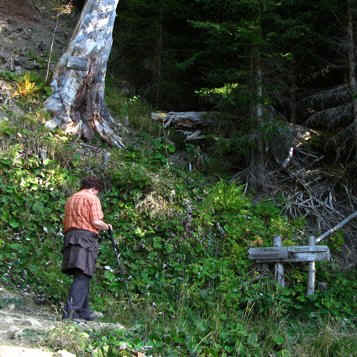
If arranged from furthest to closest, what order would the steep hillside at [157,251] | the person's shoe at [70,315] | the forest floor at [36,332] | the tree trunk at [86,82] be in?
the tree trunk at [86,82]
the steep hillside at [157,251]
the person's shoe at [70,315]
the forest floor at [36,332]

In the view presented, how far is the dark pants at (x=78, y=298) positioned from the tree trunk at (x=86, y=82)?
5983 millimetres

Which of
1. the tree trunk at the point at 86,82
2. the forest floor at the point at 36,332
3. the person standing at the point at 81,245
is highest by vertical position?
the tree trunk at the point at 86,82

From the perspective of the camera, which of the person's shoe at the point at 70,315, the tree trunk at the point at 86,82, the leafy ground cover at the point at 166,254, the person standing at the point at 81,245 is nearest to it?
the person's shoe at the point at 70,315

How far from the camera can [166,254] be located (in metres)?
9.73

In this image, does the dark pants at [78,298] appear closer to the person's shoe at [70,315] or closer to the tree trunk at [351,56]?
the person's shoe at [70,315]

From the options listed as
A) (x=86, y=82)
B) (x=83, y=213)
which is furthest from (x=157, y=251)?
(x=86, y=82)

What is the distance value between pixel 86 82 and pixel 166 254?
531cm

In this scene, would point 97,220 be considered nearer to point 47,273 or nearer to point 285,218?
point 47,273

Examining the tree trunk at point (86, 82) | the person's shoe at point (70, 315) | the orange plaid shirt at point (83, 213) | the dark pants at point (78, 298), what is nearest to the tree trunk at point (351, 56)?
the tree trunk at point (86, 82)

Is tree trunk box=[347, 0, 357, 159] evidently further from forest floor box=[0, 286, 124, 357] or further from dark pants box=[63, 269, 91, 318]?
forest floor box=[0, 286, 124, 357]

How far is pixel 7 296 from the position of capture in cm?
711

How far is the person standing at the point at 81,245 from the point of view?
6410 millimetres

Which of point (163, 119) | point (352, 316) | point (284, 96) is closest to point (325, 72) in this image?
point (284, 96)

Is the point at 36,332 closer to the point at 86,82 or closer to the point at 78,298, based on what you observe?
the point at 78,298
